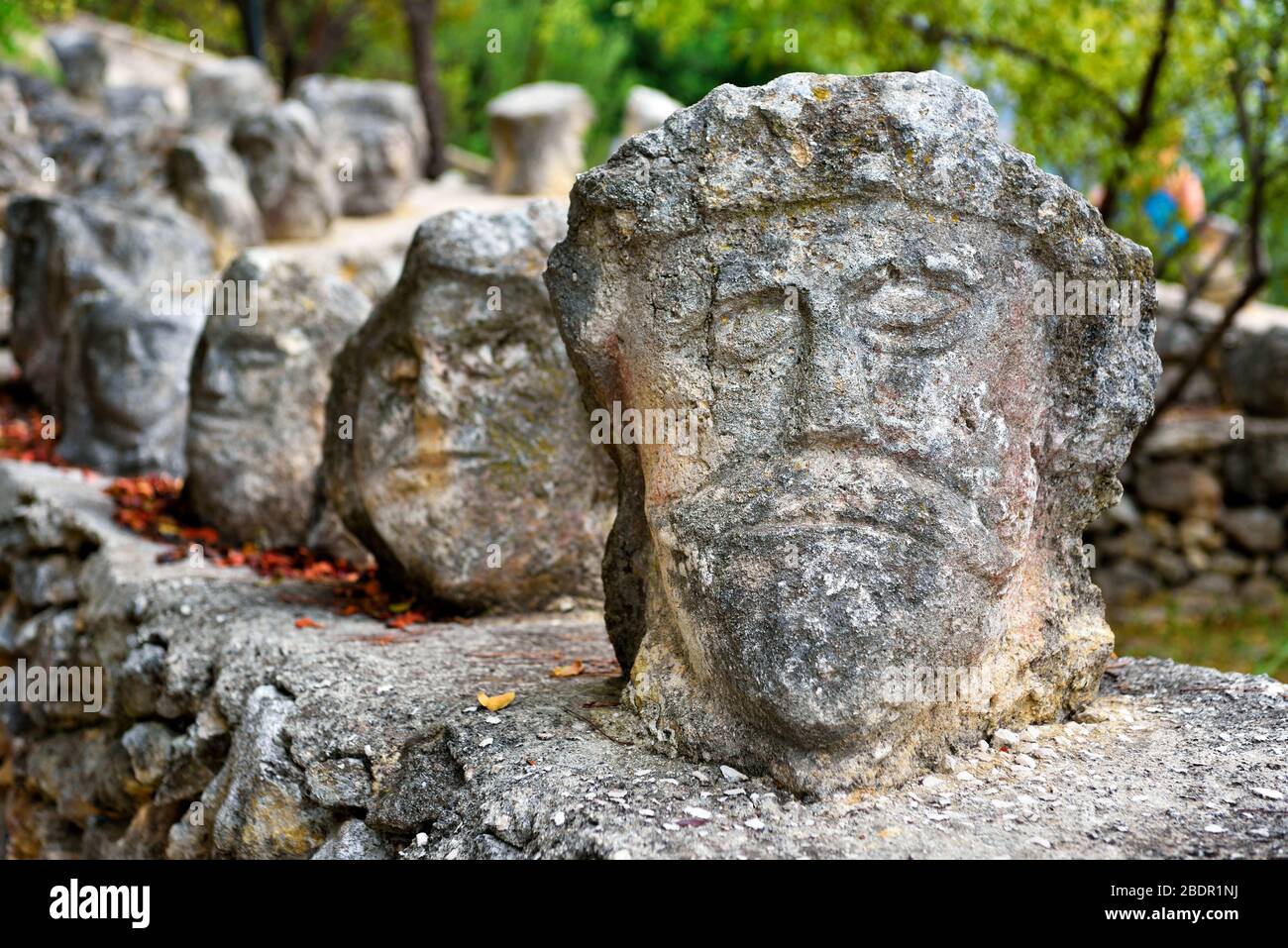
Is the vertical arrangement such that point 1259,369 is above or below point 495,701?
above

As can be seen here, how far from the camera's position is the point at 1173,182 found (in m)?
10.2

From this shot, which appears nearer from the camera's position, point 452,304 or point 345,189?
point 452,304

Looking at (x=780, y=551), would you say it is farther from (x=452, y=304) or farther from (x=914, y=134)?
(x=452, y=304)

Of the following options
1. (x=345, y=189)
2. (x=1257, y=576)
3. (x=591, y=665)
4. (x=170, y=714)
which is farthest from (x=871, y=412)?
(x=345, y=189)

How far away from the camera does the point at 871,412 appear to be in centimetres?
287

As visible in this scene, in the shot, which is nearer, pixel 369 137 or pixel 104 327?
pixel 104 327

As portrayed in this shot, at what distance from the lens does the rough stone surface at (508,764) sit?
8.46 feet

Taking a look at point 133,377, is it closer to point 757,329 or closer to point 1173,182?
point 757,329

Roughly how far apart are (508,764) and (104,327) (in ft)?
17.6

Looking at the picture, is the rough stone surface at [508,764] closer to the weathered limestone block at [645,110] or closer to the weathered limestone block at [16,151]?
the weathered limestone block at [16,151]

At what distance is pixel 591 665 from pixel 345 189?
11190 millimetres

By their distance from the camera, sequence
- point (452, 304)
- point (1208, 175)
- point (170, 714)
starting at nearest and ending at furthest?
point (170, 714)
point (452, 304)
point (1208, 175)

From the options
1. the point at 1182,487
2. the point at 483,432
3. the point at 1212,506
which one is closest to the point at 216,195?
the point at 483,432
